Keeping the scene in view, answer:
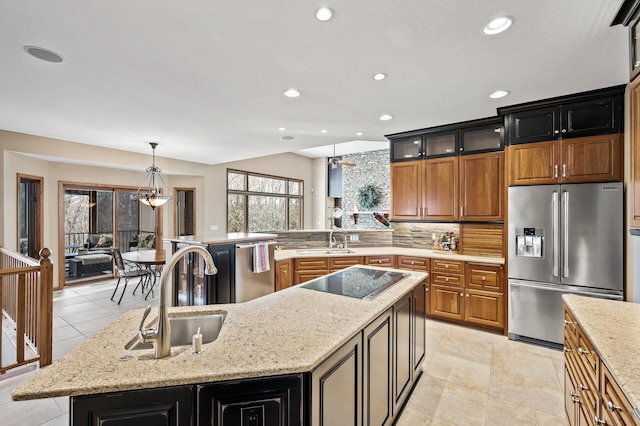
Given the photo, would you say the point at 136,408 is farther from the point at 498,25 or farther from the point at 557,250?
the point at 557,250

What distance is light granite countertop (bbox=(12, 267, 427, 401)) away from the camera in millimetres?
994

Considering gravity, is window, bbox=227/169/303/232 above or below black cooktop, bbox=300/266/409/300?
above

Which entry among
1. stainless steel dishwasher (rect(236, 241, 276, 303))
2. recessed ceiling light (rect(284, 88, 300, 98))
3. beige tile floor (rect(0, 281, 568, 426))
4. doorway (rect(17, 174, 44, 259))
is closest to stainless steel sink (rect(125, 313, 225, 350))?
beige tile floor (rect(0, 281, 568, 426))

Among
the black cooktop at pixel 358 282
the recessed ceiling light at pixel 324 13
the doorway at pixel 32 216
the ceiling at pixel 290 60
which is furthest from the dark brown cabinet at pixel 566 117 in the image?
the doorway at pixel 32 216

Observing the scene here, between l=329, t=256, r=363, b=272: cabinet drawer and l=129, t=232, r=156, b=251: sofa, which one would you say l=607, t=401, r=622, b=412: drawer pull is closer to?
l=329, t=256, r=363, b=272: cabinet drawer

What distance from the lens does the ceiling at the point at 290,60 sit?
1681 mm

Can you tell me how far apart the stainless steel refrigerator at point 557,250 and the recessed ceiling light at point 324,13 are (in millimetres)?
2869

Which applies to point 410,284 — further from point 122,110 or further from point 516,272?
point 122,110

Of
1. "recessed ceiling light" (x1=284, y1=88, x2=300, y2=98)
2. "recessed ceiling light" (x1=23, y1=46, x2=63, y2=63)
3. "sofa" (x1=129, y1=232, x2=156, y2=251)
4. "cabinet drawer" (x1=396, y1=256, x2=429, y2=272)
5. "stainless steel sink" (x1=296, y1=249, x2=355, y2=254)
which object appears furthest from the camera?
"sofa" (x1=129, y1=232, x2=156, y2=251)

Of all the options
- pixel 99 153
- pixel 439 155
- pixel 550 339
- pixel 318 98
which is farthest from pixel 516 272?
pixel 99 153

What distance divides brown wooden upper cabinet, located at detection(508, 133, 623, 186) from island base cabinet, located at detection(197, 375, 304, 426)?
3.42 m

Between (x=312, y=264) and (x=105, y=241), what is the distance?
16.6ft

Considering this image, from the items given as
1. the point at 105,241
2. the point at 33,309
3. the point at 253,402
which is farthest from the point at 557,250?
the point at 105,241

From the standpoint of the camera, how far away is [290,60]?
87.1 inches
